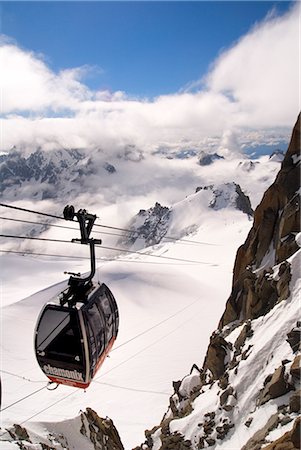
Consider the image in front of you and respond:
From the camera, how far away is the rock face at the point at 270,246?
26766 mm

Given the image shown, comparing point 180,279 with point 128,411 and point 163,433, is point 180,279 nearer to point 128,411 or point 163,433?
point 128,411

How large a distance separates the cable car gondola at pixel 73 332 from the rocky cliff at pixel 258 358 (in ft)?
28.1

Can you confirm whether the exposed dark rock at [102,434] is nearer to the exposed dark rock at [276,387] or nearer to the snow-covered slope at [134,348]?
the snow-covered slope at [134,348]

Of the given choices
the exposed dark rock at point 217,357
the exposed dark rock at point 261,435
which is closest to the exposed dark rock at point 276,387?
the exposed dark rock at point 261,435

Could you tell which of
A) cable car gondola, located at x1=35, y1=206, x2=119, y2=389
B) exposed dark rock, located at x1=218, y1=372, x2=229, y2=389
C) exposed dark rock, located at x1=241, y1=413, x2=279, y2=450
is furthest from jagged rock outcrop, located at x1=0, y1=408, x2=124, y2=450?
cable car gondola, located at x1=35, y1=206, x2=119, y2=389

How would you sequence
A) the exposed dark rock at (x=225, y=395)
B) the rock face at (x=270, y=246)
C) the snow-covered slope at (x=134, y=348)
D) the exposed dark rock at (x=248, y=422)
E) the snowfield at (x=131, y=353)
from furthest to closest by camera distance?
1. the snow-covered slope at (x=134, y=348)
2. the snowfield at (x=131, y=353)
3. the rock face at (x=270, y=246)
4. the exposed dark rock at (x=225, y=395)
5. the exposed dark rock at (x=248, y=422)

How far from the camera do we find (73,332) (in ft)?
38.8

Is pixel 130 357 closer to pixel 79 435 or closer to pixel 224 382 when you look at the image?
pixel 79 435

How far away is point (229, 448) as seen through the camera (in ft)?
63.7

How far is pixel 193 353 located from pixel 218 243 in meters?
104

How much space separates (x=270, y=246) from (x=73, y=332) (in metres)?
22.0

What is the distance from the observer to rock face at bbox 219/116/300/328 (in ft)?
87.8

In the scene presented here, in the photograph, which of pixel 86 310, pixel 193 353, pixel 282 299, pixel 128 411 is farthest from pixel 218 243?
pixel 86 310

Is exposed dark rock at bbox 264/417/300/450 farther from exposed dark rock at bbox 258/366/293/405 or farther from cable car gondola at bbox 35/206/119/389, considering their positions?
cable car gondola at bbox 35/206/119/389
